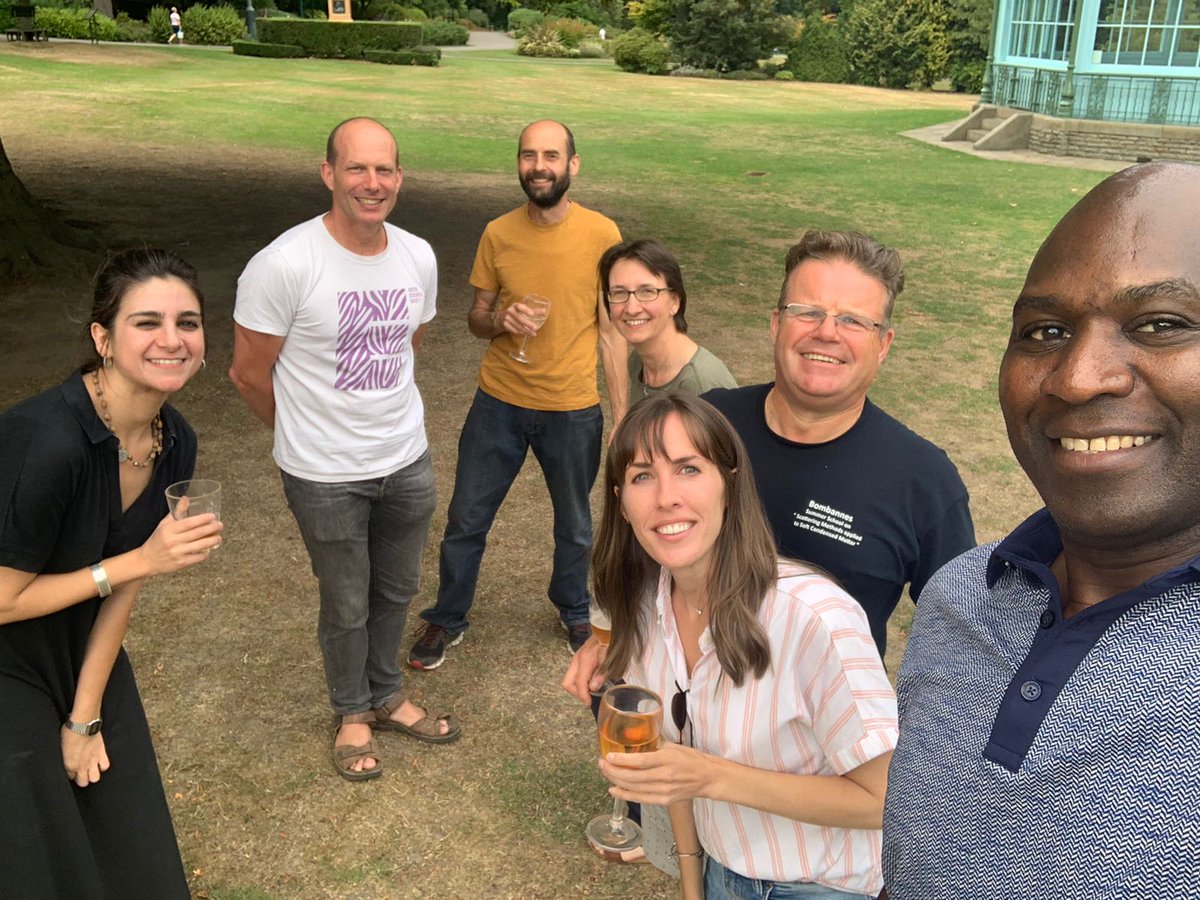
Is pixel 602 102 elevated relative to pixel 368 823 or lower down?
elevated

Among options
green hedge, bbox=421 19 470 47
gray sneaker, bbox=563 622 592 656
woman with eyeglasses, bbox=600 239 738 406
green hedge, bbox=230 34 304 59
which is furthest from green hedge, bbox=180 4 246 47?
woman with eyeglasses, bbox=600 239 738 406

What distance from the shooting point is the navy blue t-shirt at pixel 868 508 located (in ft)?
9.14

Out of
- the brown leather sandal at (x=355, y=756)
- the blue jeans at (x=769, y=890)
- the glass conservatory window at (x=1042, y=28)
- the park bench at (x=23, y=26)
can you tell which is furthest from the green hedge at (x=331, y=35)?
the blue jeans at (x=769, y=890)

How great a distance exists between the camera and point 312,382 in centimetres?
390

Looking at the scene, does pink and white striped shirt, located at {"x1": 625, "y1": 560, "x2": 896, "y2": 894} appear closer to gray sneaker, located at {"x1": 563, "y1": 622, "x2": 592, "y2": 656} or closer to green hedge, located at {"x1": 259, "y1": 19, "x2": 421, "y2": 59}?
gray sneaker, located at {"x1": 563, "y1": 622, "x2": 592, "y2": 656}

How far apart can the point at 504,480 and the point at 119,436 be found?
229cm

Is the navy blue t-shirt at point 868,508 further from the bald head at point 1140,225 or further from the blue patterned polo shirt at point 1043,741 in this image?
the bald head at point 1140,225

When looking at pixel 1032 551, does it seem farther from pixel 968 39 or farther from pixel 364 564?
pixel 968 39

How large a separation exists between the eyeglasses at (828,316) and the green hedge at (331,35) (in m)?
43.7

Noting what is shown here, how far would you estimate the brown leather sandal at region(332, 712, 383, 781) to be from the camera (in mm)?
4191

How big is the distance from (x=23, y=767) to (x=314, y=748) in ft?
5.73

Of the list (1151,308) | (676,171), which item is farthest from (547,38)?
(1151,308)

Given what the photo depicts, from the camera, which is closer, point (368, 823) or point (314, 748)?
point (368, 823)

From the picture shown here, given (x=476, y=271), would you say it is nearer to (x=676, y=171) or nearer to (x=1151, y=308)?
(x=1151, y=308)
